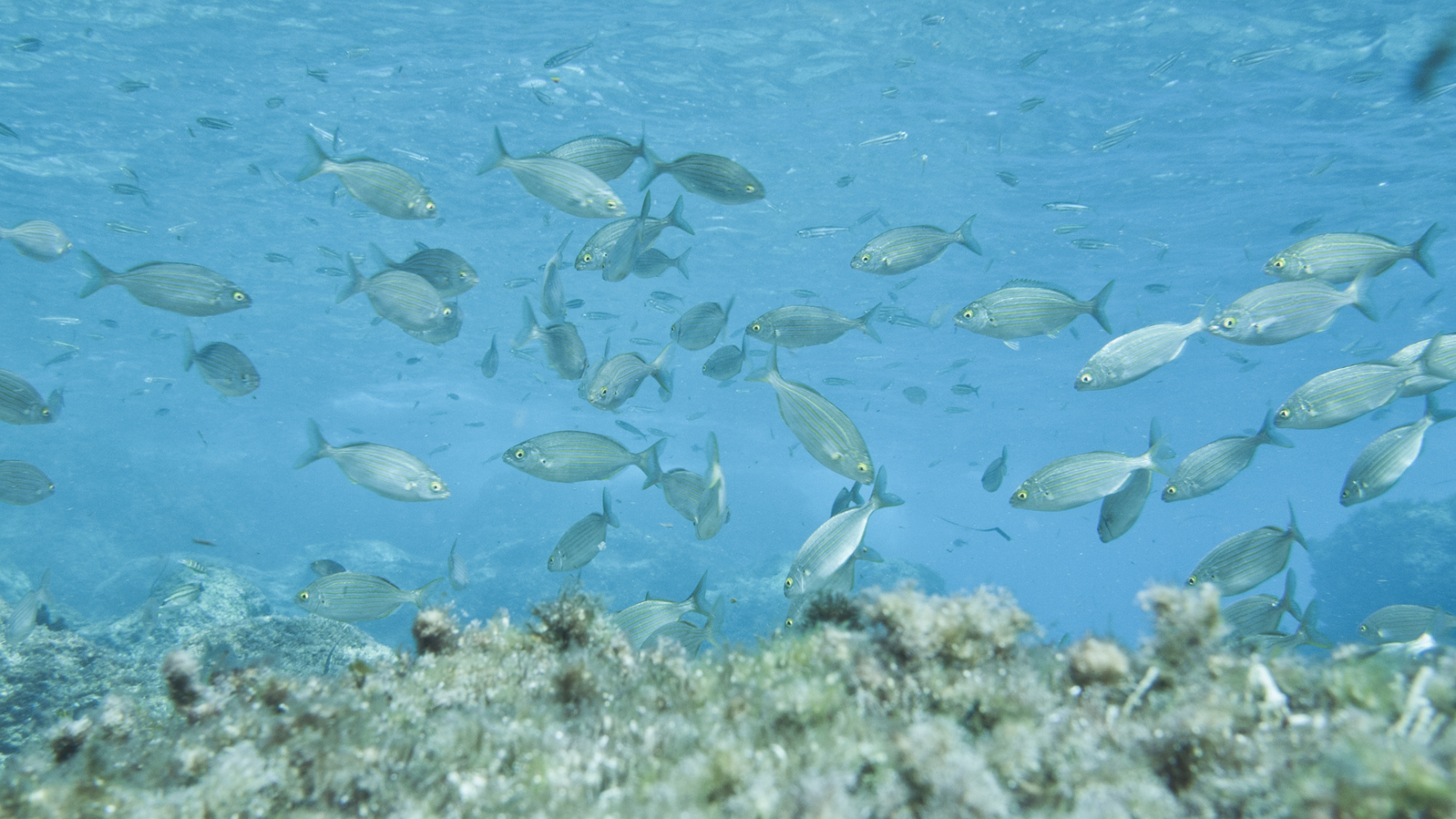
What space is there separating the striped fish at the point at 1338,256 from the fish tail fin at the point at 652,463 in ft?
15.6

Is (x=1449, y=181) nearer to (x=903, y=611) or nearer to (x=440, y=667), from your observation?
(x=903, y=611)

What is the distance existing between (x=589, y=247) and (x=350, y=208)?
63.6 feet

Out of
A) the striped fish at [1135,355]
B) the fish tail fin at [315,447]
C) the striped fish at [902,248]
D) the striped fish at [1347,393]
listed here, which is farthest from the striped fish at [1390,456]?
the fish tail fin at [315,447]

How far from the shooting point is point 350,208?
19672 mm

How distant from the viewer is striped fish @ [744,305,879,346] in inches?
196

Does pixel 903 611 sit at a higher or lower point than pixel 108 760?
higher

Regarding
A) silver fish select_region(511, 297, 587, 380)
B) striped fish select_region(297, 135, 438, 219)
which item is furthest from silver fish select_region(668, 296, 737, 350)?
striped fish select_region(297, 135, 438, 219)

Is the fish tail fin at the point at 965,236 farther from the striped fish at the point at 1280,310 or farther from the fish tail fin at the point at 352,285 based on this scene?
the fish tail fin at the point at 352,285

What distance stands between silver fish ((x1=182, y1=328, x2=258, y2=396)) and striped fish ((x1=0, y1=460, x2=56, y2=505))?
190cm

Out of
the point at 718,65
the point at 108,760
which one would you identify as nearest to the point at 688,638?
the point at 108,760

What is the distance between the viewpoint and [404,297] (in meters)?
4.66

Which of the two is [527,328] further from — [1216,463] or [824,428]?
[1216,463]

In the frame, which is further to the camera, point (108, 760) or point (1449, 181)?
point (1449, 181)

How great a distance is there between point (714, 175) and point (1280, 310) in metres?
4.29
